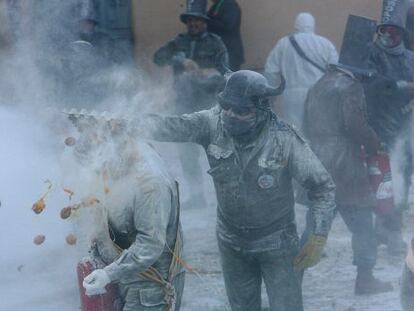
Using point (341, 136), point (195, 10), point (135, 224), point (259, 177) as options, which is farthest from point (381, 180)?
point (195, 10)

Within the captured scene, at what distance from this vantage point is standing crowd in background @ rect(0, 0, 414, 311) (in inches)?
184

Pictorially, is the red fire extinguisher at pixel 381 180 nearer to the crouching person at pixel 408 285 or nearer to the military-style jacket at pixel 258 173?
the military-style jacket at pixel 258 173

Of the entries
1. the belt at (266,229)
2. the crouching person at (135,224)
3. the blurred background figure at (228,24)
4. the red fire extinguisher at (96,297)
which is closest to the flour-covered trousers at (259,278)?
the belt at (266,229)

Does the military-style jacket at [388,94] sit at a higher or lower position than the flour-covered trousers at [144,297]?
higher

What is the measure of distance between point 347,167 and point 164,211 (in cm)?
240

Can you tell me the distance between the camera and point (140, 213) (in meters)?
4.50

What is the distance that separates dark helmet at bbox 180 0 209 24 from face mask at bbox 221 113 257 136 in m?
4.34

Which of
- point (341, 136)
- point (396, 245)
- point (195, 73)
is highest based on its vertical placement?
point (341, 136)

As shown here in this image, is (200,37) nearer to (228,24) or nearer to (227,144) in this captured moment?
(228,24)

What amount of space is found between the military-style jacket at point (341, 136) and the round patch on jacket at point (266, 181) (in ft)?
4.49

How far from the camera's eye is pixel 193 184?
363 inches

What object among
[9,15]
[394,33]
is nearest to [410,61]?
[394,33]

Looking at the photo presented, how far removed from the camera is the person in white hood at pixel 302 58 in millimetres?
9484

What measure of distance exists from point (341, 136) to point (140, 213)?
247cm
